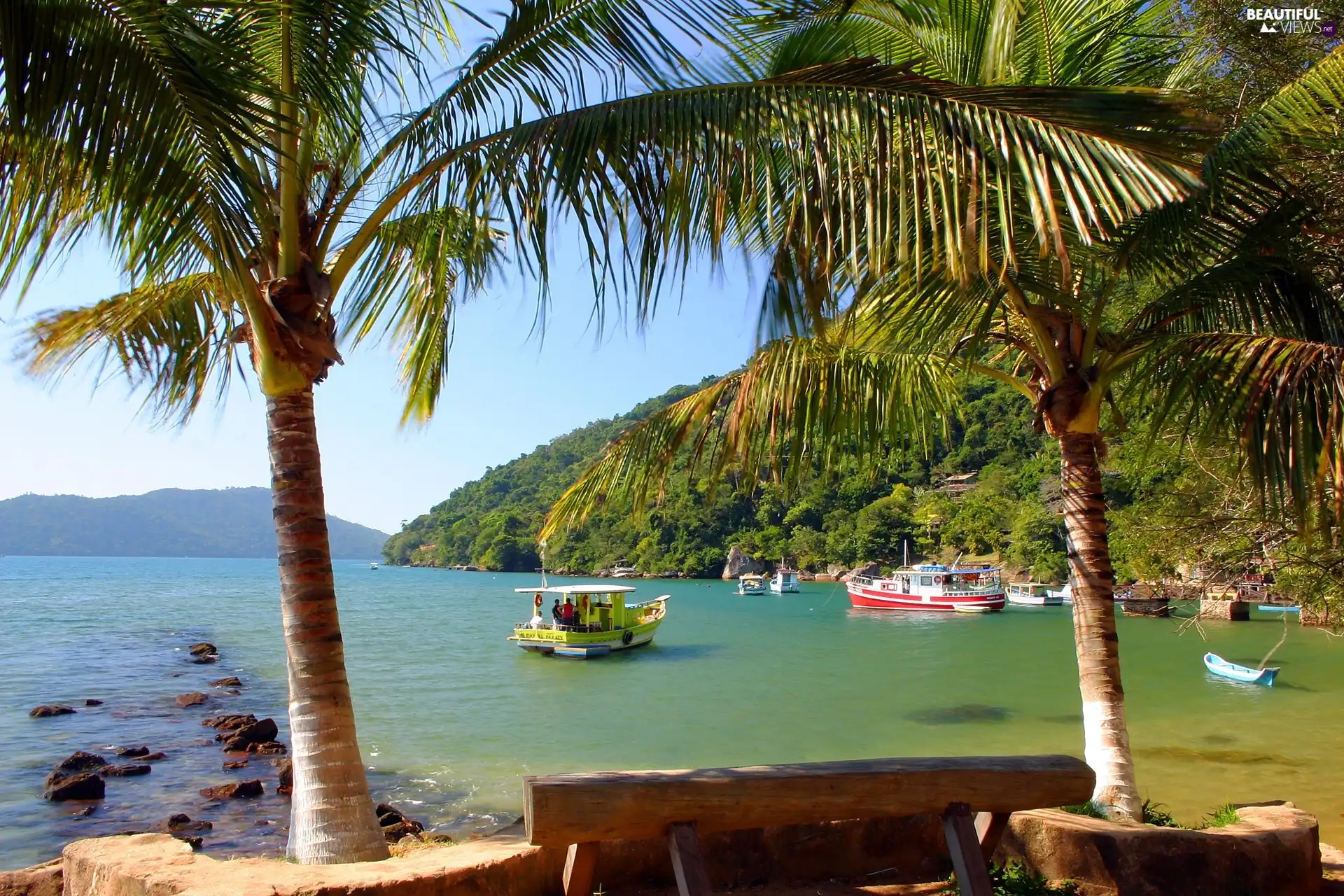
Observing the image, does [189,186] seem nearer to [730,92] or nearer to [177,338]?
[730,92]

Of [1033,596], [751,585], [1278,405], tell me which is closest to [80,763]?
[1278,405]

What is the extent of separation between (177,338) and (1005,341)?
5.35 m

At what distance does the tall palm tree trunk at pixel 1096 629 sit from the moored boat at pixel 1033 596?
49.5 meters

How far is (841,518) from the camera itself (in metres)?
74.3

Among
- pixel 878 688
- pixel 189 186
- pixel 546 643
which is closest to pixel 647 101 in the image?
pixel 189 186

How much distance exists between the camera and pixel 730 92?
3822 millimetres

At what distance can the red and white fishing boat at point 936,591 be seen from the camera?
4678cm

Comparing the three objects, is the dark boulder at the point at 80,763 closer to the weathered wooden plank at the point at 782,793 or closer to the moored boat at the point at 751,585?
the weathered wooden plank at the point at 782,793

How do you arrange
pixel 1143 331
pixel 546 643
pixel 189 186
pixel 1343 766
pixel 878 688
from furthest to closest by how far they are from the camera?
pixel 546 643 → pixel 878 688 → pixel 1343 766 → pixel 1143 331 → pixel 189 186

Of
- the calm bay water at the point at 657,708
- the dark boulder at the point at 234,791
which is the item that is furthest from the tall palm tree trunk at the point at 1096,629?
the dark boulder at the point at 234,791

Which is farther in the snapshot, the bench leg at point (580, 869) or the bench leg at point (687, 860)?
the bench leg at point (580, 869)

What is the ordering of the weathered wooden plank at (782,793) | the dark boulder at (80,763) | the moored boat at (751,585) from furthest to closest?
1. the moored boat at (751,585)
2. the dark boulder at (80,763)
3. the weathered wooden plank at (782,793)

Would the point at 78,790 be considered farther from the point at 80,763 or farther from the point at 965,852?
the point at 965,852

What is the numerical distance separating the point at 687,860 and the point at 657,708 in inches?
686
